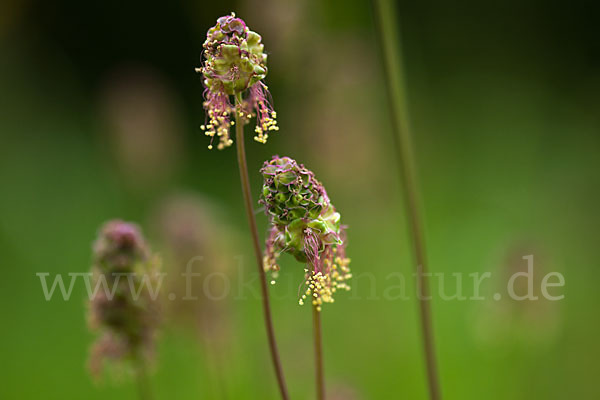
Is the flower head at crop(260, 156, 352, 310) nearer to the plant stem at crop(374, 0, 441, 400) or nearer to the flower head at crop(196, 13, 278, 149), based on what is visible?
the flower head at crop(196, 13, 278, 149)

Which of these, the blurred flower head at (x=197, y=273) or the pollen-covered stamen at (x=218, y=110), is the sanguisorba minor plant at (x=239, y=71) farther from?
the blurred flower head at (x=197, y=273)

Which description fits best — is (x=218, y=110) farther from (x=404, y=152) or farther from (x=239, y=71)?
(x=404, y=152)

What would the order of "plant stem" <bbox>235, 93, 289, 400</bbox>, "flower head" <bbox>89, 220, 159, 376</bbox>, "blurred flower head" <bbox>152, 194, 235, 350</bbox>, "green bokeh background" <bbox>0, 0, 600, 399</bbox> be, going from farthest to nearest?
1. "green bokeh background" <bbox>0, 0, 600, 399</bbox>
2. "blurred flower head" <bbox>152, 194, 235, 350</bbox>
3. "flower head" <bbox>89, 220, 159, 376</bbox>
4. "plant stem" <bbox>235, 93, 289, 400</bbox>

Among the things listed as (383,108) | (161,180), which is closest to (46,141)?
(161,180)

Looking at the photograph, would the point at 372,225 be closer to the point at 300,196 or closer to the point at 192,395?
the point at 192,395

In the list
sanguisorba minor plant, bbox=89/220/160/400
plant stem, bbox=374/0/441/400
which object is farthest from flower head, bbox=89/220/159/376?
plant stem, bbox=374/0/441/400

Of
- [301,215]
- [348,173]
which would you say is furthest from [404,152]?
[348,173]
